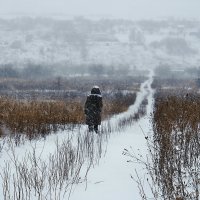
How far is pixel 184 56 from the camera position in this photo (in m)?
195

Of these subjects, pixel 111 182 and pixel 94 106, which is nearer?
pixel 111 182

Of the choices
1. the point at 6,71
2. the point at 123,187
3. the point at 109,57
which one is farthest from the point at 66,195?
the point at 109,57

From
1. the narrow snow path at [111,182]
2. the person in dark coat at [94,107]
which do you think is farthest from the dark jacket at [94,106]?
the narrow snow path at [111,182]

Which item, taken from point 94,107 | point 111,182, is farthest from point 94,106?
point 111,182

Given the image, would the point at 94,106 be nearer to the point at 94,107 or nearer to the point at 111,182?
the point at 94,107

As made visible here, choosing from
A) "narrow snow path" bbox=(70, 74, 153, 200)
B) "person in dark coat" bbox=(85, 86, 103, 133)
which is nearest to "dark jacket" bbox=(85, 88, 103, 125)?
"person in dark coat" bbox=(85, 86, 103, 133)

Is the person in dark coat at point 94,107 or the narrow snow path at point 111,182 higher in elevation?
the person in dark coat at point 94,107

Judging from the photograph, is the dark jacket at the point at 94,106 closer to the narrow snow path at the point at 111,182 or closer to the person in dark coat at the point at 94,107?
the person in dark coat at the point at 94,107

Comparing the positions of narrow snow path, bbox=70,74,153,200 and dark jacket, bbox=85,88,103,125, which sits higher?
dark jacket, bbox=85,88,103,125

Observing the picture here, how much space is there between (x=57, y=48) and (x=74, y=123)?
183 metres

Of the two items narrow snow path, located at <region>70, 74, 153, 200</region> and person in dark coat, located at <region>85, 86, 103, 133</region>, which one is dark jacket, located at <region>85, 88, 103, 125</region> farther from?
narrow snow path, located at <region>70, 74, 153, 200</region>

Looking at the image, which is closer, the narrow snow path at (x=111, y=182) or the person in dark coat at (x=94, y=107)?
the narrow snow path at (x=111, y=182)

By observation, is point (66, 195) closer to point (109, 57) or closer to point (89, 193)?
point (89, 193)

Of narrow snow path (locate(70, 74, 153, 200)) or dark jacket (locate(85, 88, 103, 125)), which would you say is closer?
narrow snow path (locate(70, 74, 153, 200))
